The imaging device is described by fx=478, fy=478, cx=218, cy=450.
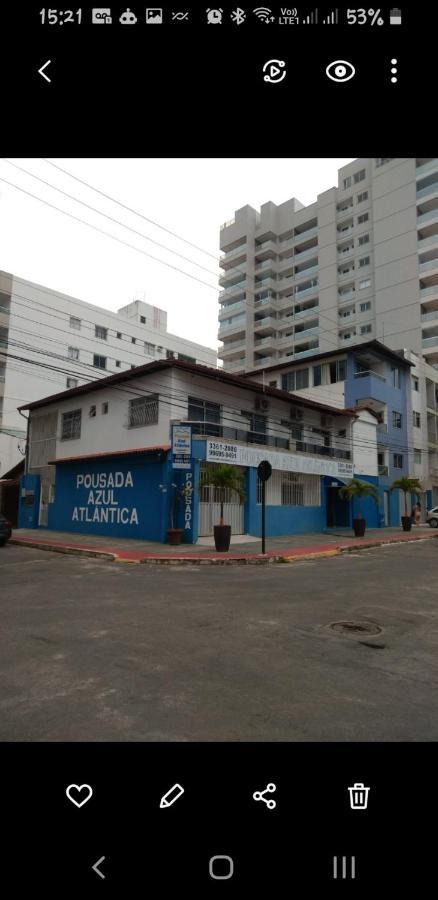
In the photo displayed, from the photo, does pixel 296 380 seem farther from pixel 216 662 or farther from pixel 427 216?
pixel 216 662

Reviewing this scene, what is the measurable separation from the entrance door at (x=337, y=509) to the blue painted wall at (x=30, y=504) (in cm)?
1717

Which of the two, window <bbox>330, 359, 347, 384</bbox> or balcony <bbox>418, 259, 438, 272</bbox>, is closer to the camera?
window <bbox>330, 359, 347, 384</bbox>

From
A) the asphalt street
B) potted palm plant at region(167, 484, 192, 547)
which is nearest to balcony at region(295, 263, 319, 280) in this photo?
potted palm plant at region(167, 484, 192, 547)

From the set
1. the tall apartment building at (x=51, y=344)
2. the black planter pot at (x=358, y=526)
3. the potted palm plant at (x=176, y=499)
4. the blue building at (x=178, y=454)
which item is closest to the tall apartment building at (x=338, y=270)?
the tall apartment building at (x=51, y=344)
